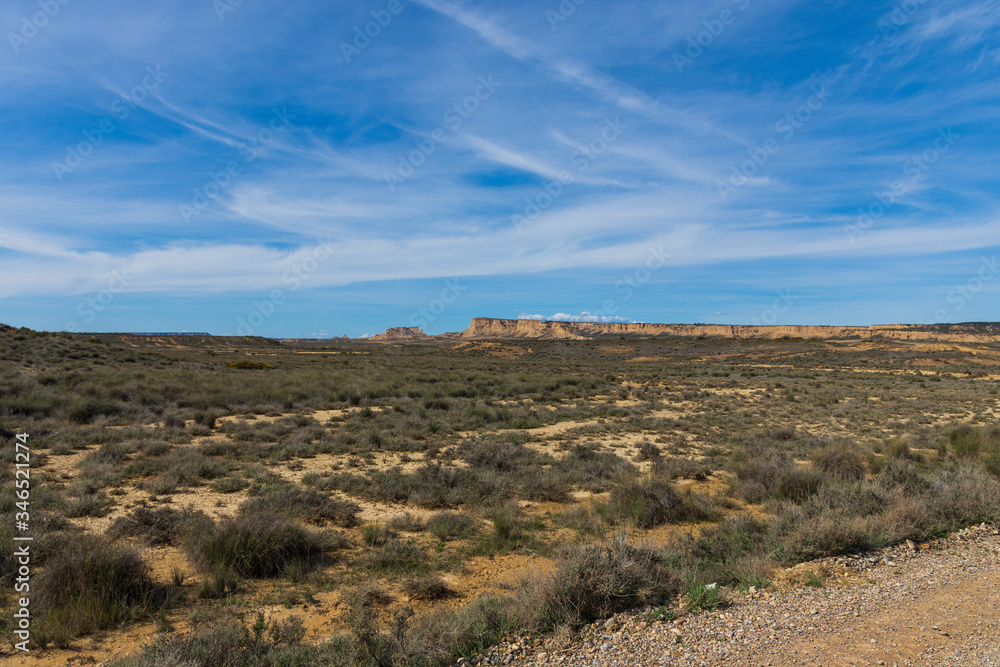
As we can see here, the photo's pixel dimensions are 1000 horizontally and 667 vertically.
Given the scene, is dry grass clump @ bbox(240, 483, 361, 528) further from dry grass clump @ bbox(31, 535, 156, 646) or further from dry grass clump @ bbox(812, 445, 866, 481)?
dry grass clump @ bbox(812, 445, 866, 481)

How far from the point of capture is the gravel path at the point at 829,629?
3850 mm

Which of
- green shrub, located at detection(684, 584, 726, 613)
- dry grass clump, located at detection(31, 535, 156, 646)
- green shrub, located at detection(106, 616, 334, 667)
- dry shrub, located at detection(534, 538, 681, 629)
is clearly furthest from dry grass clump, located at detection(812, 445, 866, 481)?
dry grass clump, located at detection(31, 535, 156, 646)

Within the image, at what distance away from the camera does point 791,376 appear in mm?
38188

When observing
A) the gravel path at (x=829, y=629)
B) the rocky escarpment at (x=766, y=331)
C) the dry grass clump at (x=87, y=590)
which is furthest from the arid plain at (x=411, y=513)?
the rocky escarpment at (x=766, y=331)

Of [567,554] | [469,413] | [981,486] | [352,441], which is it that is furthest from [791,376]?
[567,554]

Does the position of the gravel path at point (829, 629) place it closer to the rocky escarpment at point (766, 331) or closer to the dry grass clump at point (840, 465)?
the dry grass clump at point (840, 465)

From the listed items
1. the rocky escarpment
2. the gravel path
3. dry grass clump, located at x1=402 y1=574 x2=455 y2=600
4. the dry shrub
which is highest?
the rocky escarpment

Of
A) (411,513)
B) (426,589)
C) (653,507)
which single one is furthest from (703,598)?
(411,513)

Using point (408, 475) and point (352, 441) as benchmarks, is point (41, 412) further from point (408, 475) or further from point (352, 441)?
point (408, 475)

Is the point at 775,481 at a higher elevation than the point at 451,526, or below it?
higher

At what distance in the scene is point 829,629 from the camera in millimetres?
4219

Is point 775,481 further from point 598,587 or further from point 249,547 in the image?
point 249,547

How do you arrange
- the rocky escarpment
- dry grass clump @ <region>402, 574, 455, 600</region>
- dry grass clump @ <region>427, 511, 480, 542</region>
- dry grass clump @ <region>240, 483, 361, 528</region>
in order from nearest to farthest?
dry grass clump @ <region>402, 574, 455, 600</region>, dry grass clump @ <region>427, 511, 480, 542</region>, dry grass clump @ <region>240, 483, 361, 528</region>, the rocky escarpment

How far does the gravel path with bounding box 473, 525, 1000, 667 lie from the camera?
3.85 meters
